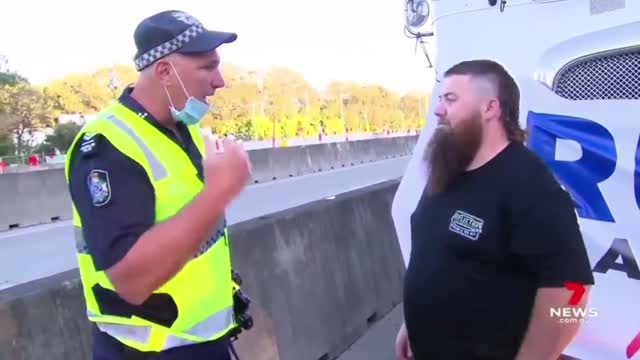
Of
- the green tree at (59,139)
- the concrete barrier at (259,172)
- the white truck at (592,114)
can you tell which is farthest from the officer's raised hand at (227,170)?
the green tree at (59,139)

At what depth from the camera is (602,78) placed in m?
2.99

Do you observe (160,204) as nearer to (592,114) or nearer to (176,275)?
(176,275)

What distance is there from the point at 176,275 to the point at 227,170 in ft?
1.29

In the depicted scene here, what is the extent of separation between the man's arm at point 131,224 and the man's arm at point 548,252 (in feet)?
3.28

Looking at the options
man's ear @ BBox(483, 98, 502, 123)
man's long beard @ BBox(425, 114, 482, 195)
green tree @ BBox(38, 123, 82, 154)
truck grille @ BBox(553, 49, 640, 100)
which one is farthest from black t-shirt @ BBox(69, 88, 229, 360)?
green tree @ BBox(38, 123, 82, 154)

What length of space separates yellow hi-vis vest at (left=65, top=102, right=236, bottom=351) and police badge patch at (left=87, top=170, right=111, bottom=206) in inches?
4.1

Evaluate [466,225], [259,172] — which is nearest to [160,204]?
[466,225]

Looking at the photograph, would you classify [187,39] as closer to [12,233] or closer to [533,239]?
[533,239]

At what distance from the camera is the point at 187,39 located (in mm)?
2100

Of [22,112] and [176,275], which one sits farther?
[22,112]

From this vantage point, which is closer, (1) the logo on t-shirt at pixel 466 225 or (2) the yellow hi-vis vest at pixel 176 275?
(2) the yellow hi-vis vest at pixel 176 275

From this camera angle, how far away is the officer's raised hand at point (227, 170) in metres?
1.80

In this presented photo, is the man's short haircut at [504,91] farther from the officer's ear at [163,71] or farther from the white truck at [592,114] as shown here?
the officer's ear at [163,71]

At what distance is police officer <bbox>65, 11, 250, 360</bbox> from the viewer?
1.80 m
